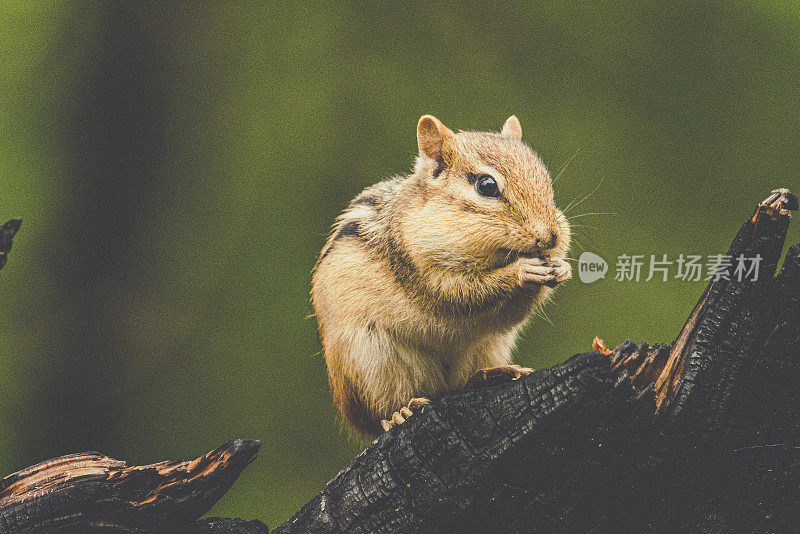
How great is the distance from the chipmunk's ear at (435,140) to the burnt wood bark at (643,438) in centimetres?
64

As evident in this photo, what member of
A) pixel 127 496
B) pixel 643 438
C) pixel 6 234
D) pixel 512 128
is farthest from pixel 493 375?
pixel 6 234

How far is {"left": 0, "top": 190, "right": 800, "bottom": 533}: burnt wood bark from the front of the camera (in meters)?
1.18

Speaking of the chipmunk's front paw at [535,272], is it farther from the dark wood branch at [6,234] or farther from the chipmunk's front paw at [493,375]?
the dark wood branch at [6,234]

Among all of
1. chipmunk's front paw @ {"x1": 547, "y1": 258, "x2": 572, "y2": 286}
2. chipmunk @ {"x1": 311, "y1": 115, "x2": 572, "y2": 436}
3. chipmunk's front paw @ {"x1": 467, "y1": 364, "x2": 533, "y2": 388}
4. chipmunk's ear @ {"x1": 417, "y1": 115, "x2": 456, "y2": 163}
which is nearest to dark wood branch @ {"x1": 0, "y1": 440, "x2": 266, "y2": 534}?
chipmunk @ {"x1": 311, "y1": 115, "x2": 572, "y2": 436}

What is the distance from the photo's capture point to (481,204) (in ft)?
5.28

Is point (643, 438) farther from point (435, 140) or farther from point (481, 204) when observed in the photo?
point (435, 140)

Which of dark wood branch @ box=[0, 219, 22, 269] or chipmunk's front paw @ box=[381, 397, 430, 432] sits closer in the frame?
dark wood branch @ box=[0, 219, 22, 269]

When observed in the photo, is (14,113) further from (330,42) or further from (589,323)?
(589,323)

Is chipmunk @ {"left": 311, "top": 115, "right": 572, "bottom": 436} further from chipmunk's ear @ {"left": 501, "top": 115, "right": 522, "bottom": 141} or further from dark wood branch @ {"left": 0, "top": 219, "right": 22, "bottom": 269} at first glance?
dark wood branch @ {"left": 0, "top": 219, "right": 22, "bottom": 269}

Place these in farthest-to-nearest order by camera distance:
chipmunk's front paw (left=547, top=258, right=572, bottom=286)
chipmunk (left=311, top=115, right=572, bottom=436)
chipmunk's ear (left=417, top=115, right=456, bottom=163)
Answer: chipmunk's ear (left=417, top=115, right=456, bottom=163) < chipmunk (left=311, top=115, right=572, bottom=436) < chipmunk's front paw (left=547, top=258, right=572, bottom=286)

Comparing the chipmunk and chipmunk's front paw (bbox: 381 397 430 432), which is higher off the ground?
the chipmunk

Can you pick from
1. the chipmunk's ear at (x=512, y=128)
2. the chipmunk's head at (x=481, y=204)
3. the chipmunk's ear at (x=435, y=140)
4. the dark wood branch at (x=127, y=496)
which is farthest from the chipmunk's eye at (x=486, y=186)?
the dark wood branch at (x=127, y=496)

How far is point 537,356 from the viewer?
2494mm

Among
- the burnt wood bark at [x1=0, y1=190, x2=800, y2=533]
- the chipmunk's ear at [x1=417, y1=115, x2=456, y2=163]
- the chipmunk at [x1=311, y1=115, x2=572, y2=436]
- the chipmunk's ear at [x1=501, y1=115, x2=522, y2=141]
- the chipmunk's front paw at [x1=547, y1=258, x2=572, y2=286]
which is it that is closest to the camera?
the burnt wood bark at [x1=0, y1=190, x2=800, y2=533]
